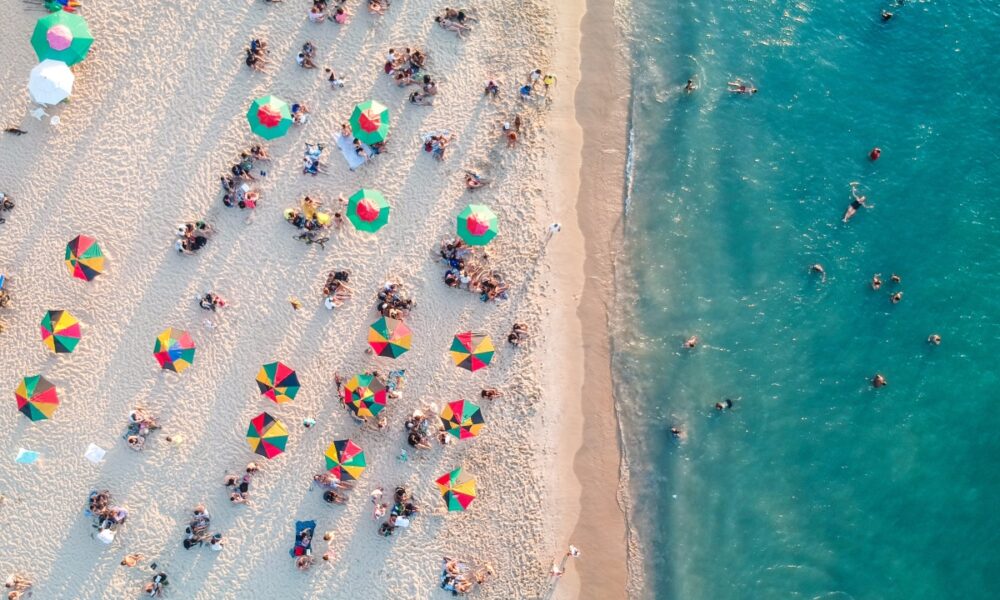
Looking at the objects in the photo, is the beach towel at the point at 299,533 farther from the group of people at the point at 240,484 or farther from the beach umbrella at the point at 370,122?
the beach umbrella at the point at 370,122

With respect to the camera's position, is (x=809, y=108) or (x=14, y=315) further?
(x=809, y=108)

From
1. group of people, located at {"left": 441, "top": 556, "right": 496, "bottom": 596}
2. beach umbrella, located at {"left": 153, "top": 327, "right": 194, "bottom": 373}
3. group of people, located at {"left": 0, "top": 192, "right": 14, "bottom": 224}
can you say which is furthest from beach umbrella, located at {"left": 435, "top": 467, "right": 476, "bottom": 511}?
group of people, located at {"left": 0, "top": 192, "right": 14, "bottom": 224}

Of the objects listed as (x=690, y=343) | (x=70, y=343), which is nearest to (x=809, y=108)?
(x=690, y=343)

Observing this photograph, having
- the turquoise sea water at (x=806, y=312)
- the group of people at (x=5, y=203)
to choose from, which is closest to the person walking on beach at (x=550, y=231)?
the turquoise sea water at (x=806, y=312)

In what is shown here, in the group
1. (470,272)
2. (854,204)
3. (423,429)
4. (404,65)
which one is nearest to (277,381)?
(423,429)

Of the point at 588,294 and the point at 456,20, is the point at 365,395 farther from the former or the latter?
the point at 456,20

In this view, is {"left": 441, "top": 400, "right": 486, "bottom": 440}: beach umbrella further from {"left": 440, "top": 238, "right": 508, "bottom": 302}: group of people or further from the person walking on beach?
the person walking on beach

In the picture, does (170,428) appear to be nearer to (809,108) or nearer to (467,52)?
(467,52)
